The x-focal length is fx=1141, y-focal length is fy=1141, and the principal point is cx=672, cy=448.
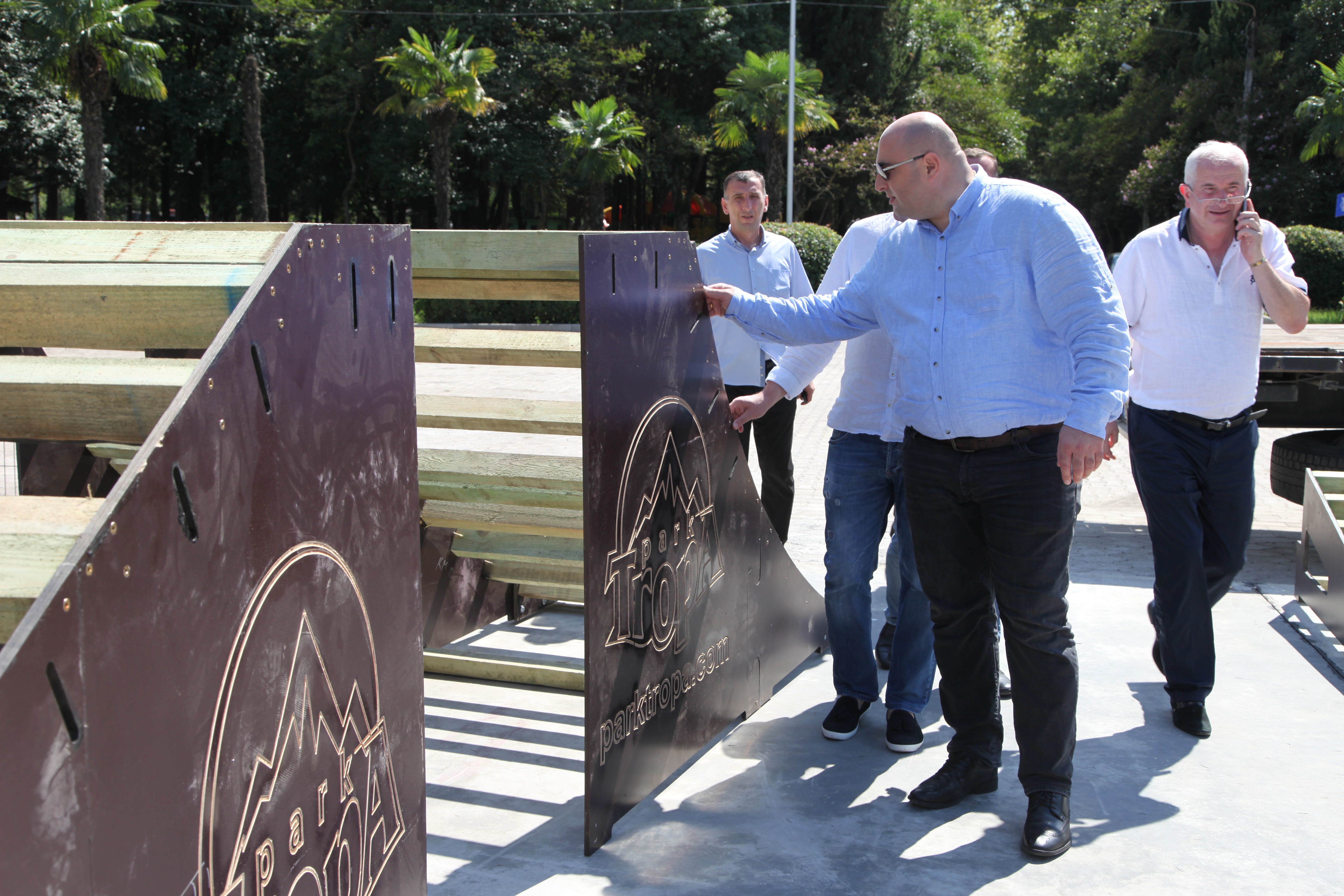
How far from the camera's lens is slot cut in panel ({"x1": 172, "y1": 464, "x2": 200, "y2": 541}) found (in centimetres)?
161

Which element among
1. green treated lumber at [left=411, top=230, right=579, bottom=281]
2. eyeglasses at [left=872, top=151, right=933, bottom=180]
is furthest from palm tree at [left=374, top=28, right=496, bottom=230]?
eyeglasses at [left=872, top=151, right=933, bottom=180]

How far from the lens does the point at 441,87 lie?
84.2 ft

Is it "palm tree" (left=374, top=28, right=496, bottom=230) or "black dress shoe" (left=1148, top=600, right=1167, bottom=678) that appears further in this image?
"palm tree" (left=374, top=28, right=496, bottom=230)

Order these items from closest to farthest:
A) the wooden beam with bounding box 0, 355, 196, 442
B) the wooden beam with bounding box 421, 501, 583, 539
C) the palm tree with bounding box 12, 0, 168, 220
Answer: the wooden beam with bounding box 0, 355, 196, 442 → the wooden beam with bounding box 421, 501, 583, 539 → the palm tree with bounding box 12, 0, 168, 220

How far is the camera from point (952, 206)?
312cm

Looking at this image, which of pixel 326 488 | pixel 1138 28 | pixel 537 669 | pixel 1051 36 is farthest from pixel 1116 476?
pixel 1051 36

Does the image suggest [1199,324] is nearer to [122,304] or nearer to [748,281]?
[748,281]

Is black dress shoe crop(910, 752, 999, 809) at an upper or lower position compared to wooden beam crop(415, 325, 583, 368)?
lower

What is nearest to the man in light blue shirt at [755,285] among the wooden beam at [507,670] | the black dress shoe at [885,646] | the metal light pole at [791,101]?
the black dress shoe at [885,646]

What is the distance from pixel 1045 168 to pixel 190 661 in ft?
148

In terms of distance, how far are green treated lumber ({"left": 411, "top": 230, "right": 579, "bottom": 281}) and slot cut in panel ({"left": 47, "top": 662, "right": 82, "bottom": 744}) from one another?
1.62m

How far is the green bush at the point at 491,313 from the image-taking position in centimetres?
2247

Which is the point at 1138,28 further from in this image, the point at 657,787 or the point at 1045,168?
the point at 657,787

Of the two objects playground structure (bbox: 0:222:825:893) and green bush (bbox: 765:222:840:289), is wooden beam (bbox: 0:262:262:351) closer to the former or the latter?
playground structure (bbox: 0:222:825:893)
